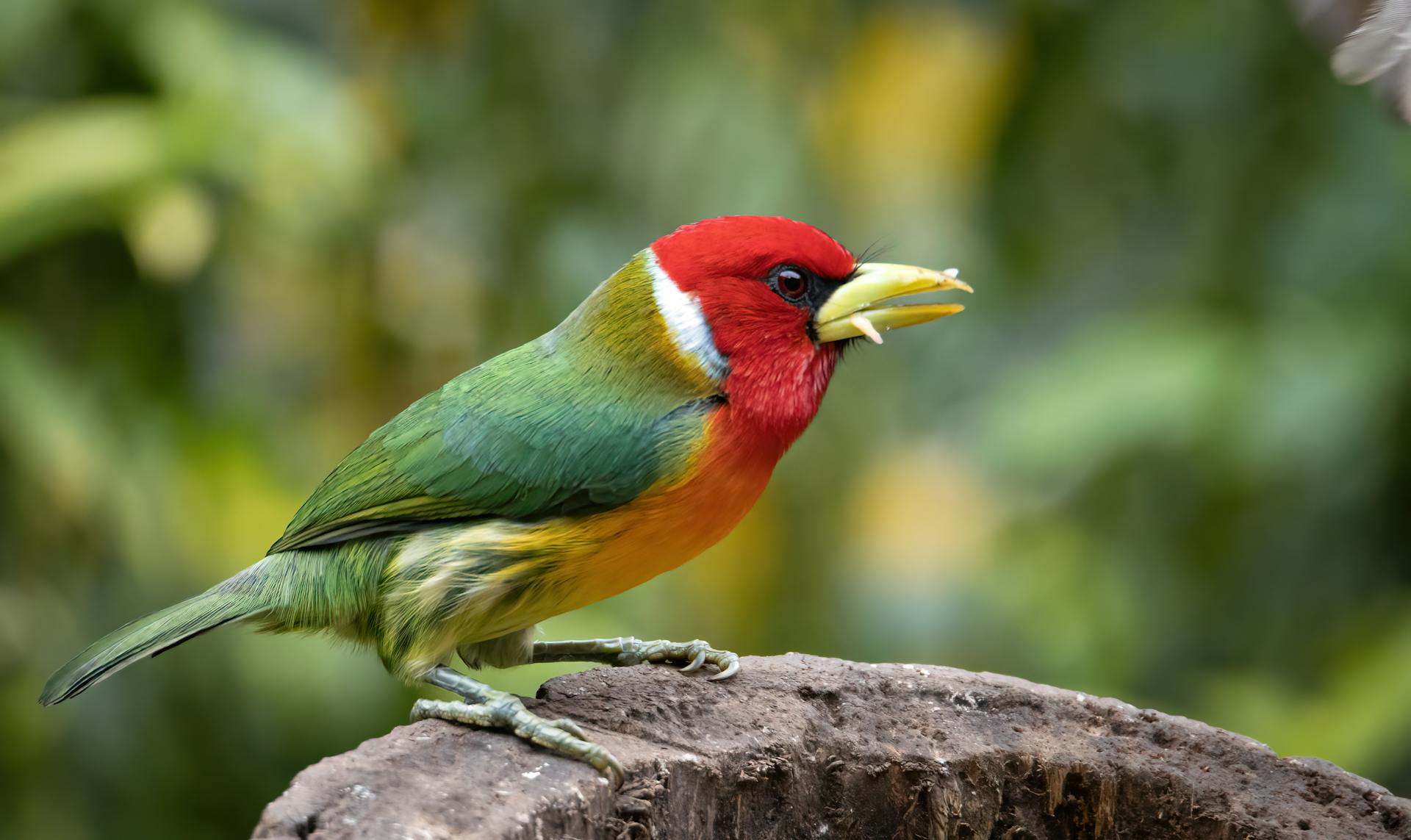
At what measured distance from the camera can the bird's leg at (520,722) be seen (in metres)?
2.29

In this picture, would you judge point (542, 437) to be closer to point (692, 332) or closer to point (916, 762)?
point (692, 332)

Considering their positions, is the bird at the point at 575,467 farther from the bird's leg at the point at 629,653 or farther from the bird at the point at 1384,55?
the bird at the point at 1384,55

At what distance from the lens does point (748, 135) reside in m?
5.47

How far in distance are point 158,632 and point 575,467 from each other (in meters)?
0.83

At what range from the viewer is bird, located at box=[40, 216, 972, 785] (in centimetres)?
255

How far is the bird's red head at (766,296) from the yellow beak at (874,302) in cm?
3

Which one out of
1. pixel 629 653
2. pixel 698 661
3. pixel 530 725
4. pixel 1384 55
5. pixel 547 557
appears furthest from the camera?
pixel 629 653

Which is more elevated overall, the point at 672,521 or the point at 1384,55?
the point at 1384,55

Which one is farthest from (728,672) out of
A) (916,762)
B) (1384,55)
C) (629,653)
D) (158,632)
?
(1384,55)

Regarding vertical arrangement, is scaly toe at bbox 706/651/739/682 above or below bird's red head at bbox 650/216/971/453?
below

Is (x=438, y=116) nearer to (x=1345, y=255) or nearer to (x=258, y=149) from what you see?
(x=258, y=149)

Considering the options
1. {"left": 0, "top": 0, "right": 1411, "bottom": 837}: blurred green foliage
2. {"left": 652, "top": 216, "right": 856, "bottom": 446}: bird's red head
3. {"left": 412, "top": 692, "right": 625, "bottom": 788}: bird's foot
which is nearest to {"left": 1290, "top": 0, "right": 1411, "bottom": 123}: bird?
{"left": 652, "top": 216, "right": 856, "bottom": 446}: bird's red head

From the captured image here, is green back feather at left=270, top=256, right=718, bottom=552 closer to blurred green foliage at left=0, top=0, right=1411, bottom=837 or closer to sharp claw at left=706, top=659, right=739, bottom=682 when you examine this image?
sharp claw at left=706, top=659, right=739, bottom=682

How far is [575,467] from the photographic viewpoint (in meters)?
2.55
